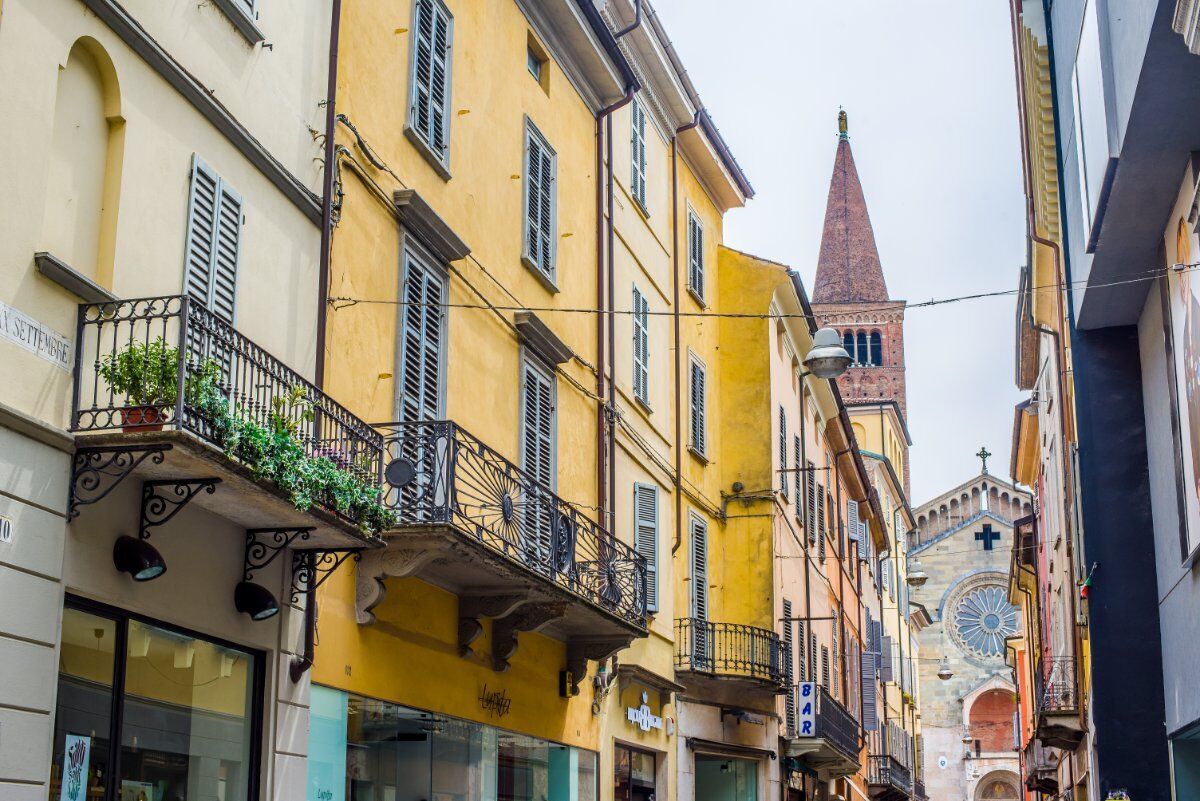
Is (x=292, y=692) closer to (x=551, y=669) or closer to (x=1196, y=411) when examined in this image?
(x=551, y=669)

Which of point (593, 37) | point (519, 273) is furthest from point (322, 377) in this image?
point (593, 37)

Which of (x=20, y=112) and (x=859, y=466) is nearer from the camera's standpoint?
(x=20, y=112)

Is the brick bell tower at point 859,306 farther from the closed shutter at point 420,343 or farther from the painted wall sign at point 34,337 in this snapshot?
the painted wall sign at point 34,337

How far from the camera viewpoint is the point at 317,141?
1285 cm

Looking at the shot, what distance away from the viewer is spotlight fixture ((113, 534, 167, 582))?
965 centimetres

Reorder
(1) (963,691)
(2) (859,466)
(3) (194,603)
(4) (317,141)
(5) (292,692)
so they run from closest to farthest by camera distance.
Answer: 1. (3) (194,603)
2. (5) (292,692)
3. (4) (317,141)
4. (2) (859,466)
5. (1) (963,691)

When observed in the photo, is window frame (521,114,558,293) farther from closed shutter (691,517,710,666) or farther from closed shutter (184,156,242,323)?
closed shutter (691,517,710,666)

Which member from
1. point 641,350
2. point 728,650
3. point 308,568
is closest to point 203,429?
point 308,568

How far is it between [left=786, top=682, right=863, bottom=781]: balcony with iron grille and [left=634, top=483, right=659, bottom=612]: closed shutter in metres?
5.95

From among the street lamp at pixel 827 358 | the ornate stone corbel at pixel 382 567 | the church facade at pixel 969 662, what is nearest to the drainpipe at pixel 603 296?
the street lamp at pixel 827 358

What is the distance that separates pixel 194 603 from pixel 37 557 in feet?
6.20

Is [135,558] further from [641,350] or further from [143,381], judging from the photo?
[641,350]

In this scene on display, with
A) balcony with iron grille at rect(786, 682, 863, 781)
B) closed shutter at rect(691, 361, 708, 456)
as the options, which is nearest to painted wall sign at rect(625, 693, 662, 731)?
closed shutter at rect(691, 361, 708, 456)

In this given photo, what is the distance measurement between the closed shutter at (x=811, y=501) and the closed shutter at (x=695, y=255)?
6686mm
